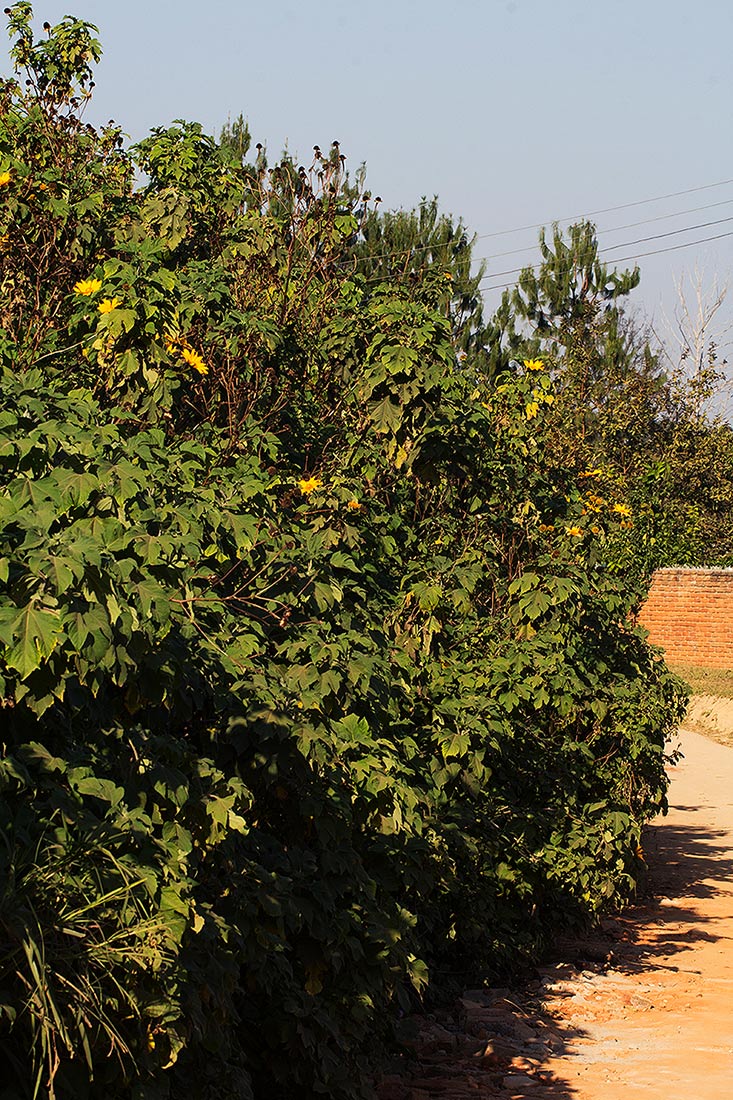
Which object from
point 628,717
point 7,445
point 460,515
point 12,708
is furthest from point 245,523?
point 628,717

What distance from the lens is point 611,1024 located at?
20.5ft

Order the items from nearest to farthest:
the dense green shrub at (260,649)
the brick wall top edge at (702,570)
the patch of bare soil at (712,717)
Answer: the dense green shrub at (260,649)
the patch of bare soil at (712,717)
the brick wall top edge at (702,570)

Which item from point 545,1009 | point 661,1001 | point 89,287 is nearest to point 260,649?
point 89,287

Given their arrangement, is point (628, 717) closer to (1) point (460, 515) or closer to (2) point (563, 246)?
(1) point (460, 515)

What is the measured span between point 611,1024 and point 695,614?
64.6ft

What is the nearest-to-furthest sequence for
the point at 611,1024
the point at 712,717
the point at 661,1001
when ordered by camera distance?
the point at 611,1024, the point at 661,1001, the point at 712,717

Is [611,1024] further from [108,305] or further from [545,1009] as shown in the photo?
[108,305]

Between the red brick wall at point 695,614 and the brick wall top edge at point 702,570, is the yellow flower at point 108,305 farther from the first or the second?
the brick wall top edge at point 702,570

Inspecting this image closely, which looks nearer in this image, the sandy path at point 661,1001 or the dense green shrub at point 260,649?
the dense green shrub at point 260,649

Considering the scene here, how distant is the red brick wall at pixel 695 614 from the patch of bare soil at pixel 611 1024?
650 inches

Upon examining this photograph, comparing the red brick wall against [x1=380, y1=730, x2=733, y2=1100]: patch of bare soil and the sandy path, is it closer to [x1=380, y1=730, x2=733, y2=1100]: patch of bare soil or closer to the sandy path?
the sandy path

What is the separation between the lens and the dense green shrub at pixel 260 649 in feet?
8.49

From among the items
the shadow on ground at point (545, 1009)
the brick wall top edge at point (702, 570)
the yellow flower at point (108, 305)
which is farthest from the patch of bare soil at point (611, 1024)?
the brick wall top edge at point (702, 570)

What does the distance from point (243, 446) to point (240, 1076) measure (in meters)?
2.75
